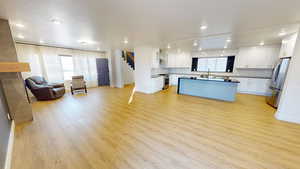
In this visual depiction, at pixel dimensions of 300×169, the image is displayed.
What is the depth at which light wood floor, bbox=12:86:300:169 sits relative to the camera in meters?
1.51

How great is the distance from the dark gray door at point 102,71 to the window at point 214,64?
6.20 metres

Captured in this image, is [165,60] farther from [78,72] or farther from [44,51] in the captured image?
[44,51]

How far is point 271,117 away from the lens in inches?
113

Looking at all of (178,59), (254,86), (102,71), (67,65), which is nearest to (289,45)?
(254,86)

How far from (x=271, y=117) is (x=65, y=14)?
5.63m

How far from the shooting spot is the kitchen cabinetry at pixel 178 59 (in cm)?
702

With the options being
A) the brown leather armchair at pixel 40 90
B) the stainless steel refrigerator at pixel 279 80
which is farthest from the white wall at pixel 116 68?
the stainless steel refrigerator at pixel 279 80

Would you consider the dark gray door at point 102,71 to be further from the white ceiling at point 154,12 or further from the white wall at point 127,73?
the white ceiling at point 154,12

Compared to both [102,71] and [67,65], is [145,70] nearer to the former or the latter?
[102,71]

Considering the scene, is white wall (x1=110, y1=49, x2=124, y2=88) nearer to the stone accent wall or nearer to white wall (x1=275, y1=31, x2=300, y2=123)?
the stone accent wall

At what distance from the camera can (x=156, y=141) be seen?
1.95m

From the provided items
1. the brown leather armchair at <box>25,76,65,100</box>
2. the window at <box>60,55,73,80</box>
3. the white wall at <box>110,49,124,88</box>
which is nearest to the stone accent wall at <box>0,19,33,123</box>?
the brown leather armchair at <box>25,76,65,100</box>

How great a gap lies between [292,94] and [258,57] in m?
3.28

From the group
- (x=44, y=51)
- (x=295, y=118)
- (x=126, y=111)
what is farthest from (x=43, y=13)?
(x=295, y=118)
